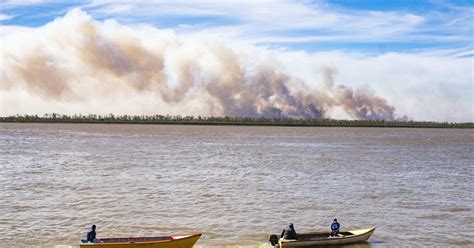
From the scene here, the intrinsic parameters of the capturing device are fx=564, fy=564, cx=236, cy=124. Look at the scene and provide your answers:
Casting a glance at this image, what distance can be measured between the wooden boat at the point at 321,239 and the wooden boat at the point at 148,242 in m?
4.10

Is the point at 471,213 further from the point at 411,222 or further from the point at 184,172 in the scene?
the point at 184,172

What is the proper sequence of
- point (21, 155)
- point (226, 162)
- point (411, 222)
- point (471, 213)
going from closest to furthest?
point (411, 222)
point (471, 213)
point (226, 162)
point (21, 155)

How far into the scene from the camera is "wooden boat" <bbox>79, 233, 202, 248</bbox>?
24.9 m

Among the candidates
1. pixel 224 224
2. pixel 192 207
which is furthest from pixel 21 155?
pixel 224 224

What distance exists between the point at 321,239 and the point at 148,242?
828cm

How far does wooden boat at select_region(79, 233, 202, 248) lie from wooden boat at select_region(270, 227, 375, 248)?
4097mm

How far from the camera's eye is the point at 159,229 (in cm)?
3052

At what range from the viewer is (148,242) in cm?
2502

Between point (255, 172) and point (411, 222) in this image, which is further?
point (255, 172)

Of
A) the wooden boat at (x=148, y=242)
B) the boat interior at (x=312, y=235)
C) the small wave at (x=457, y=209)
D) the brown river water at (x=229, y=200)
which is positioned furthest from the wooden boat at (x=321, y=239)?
the small wave at (x=457, y=209)

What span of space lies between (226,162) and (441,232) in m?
36.7

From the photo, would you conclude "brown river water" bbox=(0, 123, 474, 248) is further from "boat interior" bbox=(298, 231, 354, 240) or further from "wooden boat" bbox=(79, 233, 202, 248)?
"wooden boat" bbox=(79, 233, 202, 248)

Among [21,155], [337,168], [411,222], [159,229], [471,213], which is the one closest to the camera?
[159,229]

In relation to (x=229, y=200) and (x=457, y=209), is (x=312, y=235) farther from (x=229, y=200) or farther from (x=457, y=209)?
(x=457, y=209)
